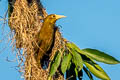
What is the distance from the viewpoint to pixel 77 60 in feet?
8.70

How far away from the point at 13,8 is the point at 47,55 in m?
0.49

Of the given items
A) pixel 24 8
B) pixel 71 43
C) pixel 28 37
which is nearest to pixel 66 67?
pixel 71 43

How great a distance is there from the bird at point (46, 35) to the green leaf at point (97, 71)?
42 cm

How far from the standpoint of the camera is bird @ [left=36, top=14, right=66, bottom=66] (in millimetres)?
2969

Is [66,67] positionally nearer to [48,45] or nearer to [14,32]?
[48,45]

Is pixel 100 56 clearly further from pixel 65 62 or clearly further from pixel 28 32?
pixel 28 32

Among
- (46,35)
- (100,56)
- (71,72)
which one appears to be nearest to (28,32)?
(46,35)

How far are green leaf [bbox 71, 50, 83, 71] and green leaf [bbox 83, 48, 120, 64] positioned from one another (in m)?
0.09

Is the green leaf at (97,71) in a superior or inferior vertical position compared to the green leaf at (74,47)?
inferior

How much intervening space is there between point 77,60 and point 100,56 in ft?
0.62

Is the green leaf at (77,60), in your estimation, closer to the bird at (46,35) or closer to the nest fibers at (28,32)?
the nest fibers at (28,32)

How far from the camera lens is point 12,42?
9.46 ft

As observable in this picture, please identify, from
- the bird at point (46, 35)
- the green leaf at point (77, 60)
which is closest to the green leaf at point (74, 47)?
the green leaf at point (77, 60)

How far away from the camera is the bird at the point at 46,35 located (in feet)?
9.74
